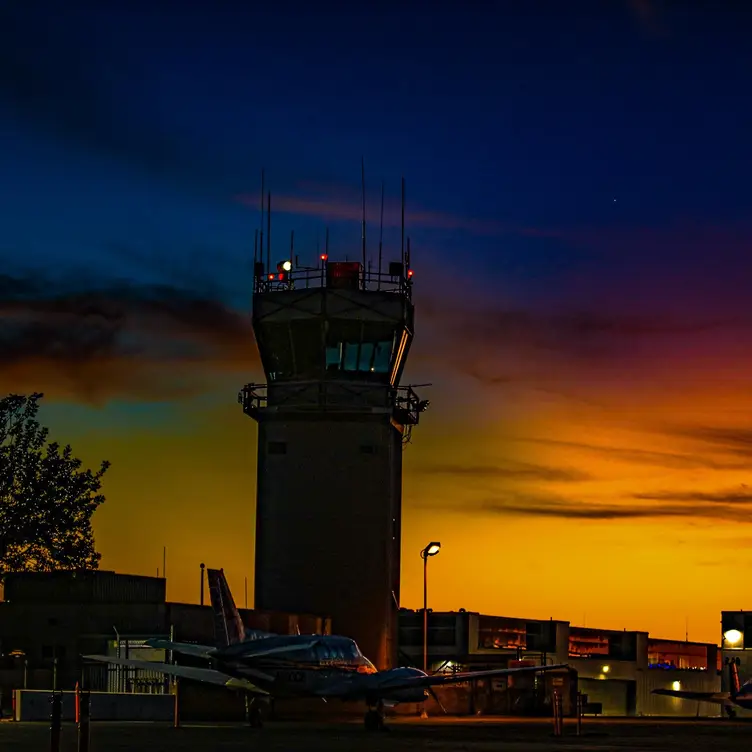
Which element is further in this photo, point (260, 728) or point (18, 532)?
point (18, 532)

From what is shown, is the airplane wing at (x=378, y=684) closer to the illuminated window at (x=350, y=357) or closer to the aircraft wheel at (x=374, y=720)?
the aircraft wheel at (x=374, y=720)

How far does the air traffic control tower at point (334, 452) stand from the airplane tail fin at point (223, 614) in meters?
22.5

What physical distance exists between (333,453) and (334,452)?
7cm

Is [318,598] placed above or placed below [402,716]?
above

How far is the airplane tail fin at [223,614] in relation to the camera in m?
55.1

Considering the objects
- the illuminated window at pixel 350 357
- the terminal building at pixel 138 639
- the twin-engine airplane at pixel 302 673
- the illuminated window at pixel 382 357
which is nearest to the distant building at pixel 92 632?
the terminal building at pixel 138 639

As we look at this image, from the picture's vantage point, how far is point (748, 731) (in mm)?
53750

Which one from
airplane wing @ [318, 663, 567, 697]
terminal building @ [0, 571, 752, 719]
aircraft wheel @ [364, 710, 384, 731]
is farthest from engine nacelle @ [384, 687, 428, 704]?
terminal building @ [0, 571, 752, 719]

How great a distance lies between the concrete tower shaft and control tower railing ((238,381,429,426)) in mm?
73

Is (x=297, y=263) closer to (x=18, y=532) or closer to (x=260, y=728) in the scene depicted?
(x=18, y=532)

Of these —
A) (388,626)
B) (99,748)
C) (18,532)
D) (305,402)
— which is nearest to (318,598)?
(388,626)

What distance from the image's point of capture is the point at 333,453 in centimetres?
7894

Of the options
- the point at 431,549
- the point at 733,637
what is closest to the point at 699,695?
the point at 431,549

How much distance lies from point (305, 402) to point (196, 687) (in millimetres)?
21287
